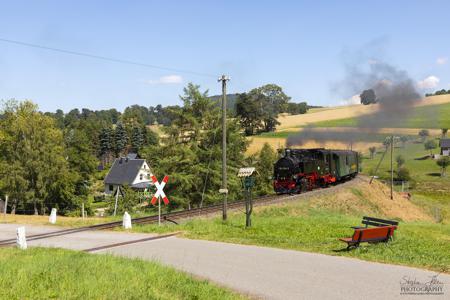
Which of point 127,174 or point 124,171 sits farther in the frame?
point 124,171

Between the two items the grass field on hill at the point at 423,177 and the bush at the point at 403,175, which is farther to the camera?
the bush at the point at 403,175

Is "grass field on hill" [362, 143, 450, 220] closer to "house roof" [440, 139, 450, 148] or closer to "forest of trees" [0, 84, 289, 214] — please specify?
"house roof" [440, 139, 450, 148]

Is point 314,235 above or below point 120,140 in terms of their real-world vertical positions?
below

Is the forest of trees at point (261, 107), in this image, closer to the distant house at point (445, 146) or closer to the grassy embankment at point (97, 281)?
the distant house at point (445, 146)

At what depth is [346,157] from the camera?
48000 millimetres

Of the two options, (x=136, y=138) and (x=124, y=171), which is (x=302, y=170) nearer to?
(x=124, y=171)

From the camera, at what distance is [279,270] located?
1184 centimetres

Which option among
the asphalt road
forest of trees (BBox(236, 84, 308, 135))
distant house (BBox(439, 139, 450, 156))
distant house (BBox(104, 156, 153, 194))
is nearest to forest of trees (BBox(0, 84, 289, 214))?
distant house (BBox(104, 156, 153, 194))

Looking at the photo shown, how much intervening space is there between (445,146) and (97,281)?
107 m

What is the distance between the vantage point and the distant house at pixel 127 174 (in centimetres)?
8406

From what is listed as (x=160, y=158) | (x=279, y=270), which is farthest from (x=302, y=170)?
(x=279, y=270)

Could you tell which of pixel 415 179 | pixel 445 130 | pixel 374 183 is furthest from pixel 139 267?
pixel 445 130

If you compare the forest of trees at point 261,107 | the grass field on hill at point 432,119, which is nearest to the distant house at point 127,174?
the forest of trees at point 261,107
